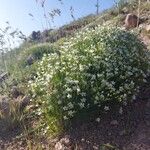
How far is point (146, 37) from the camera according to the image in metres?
9.85

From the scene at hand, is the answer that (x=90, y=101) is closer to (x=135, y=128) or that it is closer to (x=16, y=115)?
(x=135, y=128)

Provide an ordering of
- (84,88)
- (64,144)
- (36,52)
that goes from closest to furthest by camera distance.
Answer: (64,144), (84,88), (36,52)

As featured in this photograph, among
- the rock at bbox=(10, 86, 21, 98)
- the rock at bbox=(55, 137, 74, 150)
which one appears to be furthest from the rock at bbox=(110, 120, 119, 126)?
the rock at bbox=(10, 86, 21, 98)

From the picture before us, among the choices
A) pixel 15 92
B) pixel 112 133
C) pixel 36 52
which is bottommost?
pixel 112 133

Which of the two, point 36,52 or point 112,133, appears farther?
point 36,52

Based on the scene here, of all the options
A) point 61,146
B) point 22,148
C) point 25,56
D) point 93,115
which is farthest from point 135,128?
point 25,56

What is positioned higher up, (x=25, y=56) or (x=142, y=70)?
(x=25, y=56)

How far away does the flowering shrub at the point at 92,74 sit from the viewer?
6.50m

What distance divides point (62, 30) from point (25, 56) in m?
3.71

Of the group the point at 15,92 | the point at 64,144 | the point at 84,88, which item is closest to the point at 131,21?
the point at 15,92

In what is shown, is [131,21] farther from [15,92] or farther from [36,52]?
[15,92]

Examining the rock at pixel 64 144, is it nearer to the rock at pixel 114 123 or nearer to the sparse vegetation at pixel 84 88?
the sparse vegetation at pixel 84 88

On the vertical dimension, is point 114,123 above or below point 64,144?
above

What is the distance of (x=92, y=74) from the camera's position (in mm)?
6727
